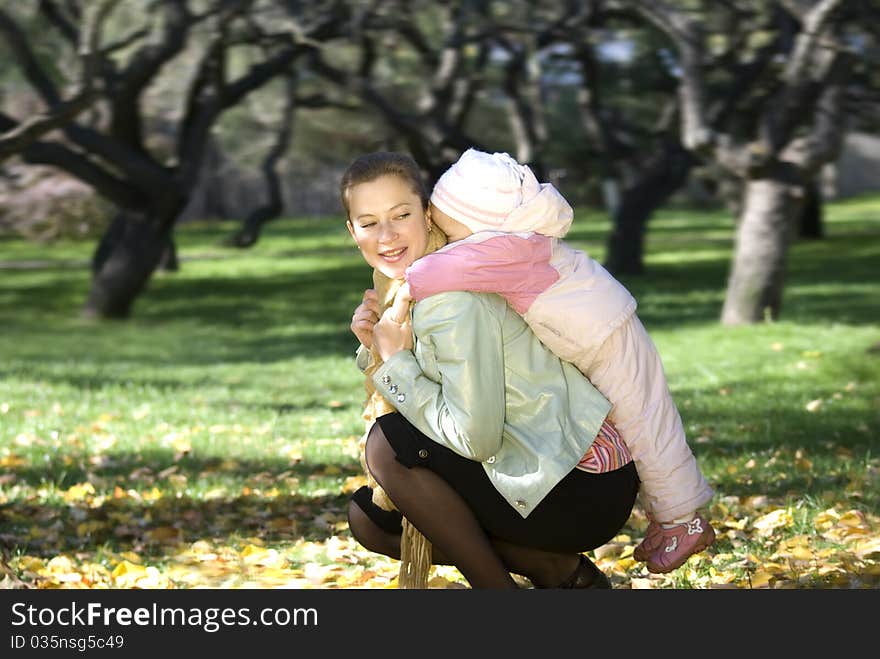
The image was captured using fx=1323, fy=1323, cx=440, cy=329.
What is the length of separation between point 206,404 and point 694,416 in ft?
12.5

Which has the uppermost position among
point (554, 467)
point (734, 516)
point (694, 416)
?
point (554, 467)

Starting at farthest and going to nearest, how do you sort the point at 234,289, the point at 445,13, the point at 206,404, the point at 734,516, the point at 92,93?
the point at 234,289, the point at 445,13, the point at 92,93, the point at 206,404, the point at 734,516

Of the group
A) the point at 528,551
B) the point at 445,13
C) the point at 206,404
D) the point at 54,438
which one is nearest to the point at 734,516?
the point at 528,551

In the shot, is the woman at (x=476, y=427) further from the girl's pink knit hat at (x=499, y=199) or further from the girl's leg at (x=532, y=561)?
the girl's pink knit hat at (x=499, y=199)

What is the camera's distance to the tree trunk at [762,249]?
1418cm

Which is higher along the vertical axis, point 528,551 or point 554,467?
point 554,467

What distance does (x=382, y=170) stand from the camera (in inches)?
152

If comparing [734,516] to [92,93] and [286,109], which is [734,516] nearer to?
Result: [92,93]

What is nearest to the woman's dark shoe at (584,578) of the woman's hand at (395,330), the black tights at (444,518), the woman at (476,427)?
the woman at (476,427)

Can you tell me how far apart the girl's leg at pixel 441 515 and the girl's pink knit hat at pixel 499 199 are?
27.1 inches

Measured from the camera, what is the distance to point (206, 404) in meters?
10.3

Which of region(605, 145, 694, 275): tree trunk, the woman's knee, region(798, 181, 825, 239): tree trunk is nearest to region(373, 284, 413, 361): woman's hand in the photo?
the woman's knee

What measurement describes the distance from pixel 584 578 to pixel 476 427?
2.41 feet

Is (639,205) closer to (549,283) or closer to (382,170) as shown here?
(382,170)
